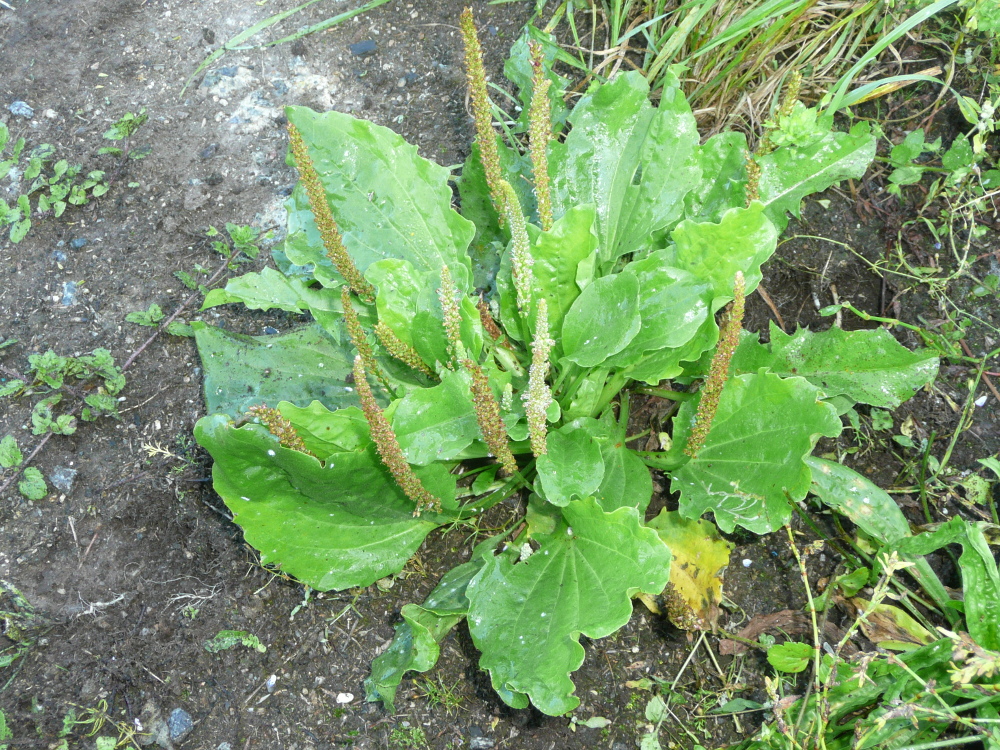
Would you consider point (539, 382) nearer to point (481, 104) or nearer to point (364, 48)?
point (481, 104)

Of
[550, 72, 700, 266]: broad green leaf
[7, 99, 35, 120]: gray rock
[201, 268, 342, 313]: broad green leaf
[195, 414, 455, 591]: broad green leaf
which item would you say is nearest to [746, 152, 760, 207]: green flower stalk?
[550, 72, 700, 266]: broad green leaf

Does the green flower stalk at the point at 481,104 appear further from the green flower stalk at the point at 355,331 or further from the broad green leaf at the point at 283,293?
the broad green leaf at the point at 283,293

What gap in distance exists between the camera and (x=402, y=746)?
87.1 inches

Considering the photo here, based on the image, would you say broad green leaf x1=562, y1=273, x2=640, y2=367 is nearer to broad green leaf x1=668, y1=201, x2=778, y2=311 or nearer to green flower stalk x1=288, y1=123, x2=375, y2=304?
broad green leaf x1=668, y1=201, x2=778, y2=311

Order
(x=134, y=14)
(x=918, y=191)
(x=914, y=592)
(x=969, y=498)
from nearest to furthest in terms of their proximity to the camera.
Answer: (x=914, y=592) → (x=969, y=498) → (x=918, y=191) → (x=134, y=14)

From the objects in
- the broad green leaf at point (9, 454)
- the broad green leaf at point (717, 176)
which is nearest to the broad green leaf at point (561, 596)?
the broad green leaf at point (717, 176)

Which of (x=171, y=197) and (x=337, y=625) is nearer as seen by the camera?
(x=337, y=625)

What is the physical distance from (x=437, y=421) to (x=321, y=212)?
2.05ft

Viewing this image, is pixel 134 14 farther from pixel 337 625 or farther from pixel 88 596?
pixel 337 625

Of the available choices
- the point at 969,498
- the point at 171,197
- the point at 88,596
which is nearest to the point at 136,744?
Answer: the point at 88,596

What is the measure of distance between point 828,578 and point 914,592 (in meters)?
0.25

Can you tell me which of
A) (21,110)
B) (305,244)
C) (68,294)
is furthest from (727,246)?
(21,110)

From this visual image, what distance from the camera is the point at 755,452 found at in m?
2.16

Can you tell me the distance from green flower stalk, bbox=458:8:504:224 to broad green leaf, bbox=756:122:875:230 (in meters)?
0.95
